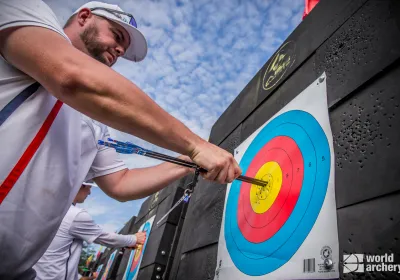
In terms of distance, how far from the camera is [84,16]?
3.24ft

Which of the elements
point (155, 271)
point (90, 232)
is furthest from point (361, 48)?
point (90, 232)

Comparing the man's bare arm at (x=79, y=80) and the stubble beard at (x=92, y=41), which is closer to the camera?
the man's bare arm at (x=79, y=80)

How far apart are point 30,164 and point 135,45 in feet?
2.52

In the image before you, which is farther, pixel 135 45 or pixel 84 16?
pixel 135 45

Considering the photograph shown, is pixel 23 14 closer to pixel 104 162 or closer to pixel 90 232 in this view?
pixel 104 162

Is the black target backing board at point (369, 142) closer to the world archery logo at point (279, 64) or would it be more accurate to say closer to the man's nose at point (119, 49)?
the world archery logo at point (279, 64)

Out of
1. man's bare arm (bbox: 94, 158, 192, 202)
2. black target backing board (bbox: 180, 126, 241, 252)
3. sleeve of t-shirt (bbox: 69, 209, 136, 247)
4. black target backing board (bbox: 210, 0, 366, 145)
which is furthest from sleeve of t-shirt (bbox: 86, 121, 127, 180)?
sleeve of t-shirt (bbox: 69, 209, 136, 247)

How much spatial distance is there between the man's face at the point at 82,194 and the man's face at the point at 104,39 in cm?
154

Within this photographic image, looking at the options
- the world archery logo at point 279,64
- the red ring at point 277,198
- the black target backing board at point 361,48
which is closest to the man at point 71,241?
the red ring at point 277,198

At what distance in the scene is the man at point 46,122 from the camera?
55 centimetres

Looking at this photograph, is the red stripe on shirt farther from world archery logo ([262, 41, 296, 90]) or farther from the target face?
world archery logo ([262, 41, 296, 90])

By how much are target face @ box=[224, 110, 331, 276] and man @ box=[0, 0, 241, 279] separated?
235mm

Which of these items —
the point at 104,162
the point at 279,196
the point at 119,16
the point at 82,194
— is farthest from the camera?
the point at 82,194

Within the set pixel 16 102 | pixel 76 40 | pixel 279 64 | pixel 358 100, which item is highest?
pixel 279 64
